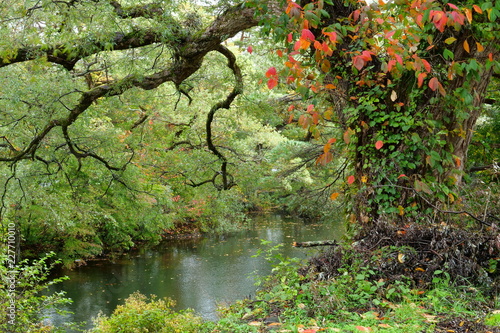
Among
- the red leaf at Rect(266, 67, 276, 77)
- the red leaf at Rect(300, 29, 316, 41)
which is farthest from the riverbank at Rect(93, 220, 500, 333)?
the red leaf at Rect(300, 29, 316, 41)

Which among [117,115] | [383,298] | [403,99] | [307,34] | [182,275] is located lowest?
[182,275]

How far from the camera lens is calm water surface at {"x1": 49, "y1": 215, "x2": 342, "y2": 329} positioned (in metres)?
9.93

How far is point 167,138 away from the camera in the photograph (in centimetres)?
1538

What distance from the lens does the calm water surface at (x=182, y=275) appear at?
32.6 feet

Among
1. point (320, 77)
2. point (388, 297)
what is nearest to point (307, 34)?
point (320, 77)

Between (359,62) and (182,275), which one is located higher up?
(359,62)

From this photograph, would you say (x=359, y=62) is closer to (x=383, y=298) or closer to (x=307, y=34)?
(x=307, y=34)

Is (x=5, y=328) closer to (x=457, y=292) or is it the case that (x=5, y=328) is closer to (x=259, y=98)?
(x=457, y=292)

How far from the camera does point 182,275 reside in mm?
12438

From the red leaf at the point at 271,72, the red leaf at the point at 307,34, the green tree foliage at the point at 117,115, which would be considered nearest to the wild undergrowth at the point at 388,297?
the red leaf at the point at 271,72

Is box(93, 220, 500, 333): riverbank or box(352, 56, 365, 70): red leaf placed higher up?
box(352, 56, 365, 70): red leaf

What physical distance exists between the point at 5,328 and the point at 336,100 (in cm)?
446

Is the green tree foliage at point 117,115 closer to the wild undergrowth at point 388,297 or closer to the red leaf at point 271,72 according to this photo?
the red leaf at point 271,72

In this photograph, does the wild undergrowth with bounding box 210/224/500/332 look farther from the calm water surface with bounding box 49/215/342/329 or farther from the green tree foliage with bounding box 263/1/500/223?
the calm water surface with bounding box 49/215/342/329
